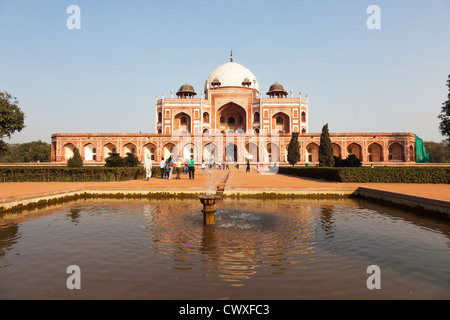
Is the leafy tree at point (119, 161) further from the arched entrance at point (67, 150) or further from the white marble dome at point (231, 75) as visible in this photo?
the white marble dome at point (231, 75)

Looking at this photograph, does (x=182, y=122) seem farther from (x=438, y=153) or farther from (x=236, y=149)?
(x=438, y=153)

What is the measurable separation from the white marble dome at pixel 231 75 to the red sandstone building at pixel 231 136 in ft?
0.56

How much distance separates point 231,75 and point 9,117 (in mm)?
32688

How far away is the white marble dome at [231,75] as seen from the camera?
46906 millimetres

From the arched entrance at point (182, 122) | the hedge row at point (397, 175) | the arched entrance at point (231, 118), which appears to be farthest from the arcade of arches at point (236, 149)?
the hedge row at point (397, 175)

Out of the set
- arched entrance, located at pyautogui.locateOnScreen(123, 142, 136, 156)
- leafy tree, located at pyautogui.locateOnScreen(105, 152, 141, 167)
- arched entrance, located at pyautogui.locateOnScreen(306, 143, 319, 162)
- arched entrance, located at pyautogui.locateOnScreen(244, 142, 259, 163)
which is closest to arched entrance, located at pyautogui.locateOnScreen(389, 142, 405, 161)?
arched entrance, located at pyautogui.locateOnScreen(306, 143, 319, 162)

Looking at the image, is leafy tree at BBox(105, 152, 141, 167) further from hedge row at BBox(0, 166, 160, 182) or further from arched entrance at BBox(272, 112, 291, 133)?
arched entrance at BBox(272, 112, 291, 133)

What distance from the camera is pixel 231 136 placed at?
124ft

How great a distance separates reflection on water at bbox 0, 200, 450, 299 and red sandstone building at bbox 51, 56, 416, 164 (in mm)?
29597

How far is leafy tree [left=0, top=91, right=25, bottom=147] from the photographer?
22562 millimetres

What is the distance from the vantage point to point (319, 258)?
3646mm

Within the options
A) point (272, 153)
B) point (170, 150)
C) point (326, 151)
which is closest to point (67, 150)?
point (170, 150)
